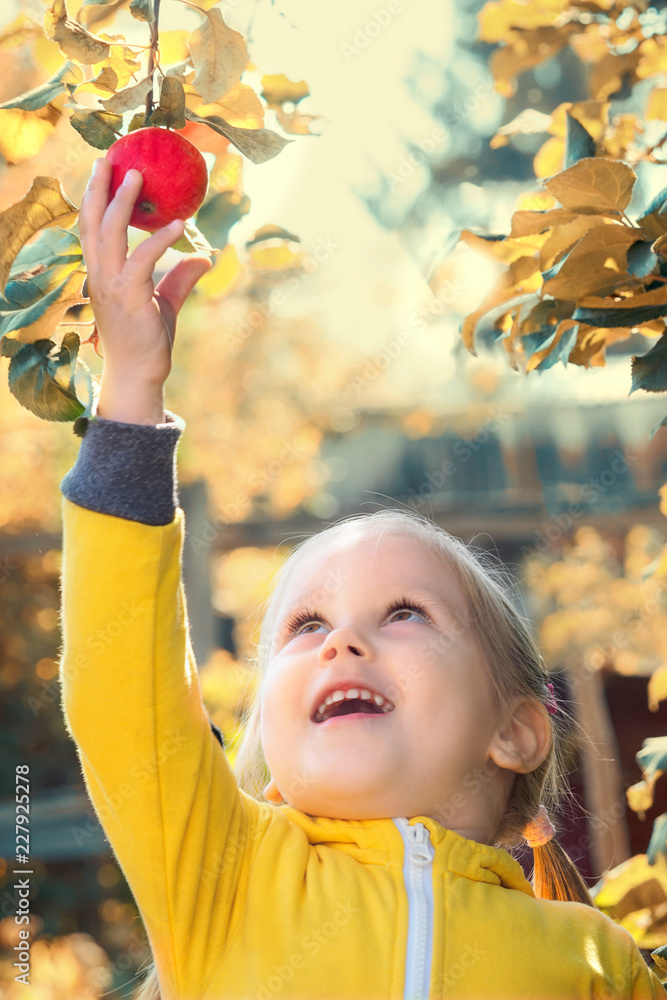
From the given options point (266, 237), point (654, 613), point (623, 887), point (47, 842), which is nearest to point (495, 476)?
point (654, 613)

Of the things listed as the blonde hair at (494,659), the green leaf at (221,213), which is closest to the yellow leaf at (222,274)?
the green leaf at (221,213)

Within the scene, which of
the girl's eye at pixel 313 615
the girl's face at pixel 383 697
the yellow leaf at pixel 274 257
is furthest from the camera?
the yellow leaf at pixel 274 257

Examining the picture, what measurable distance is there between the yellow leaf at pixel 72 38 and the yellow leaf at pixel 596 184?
0.43 metres

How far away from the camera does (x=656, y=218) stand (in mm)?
875

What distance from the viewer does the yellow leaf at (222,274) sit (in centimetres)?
119

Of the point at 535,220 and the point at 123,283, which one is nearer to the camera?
the point at 123,283

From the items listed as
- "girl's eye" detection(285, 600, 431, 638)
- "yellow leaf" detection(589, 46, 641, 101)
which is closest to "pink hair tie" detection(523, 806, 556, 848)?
"girl's eye" detection(285, 600, 431, 638)

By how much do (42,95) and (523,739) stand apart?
833 mm

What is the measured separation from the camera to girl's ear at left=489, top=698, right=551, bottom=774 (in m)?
1.00

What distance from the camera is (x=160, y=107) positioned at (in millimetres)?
707

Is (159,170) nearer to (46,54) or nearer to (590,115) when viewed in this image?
(46,54)

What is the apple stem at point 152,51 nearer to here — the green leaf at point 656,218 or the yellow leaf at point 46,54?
the yellow leaf at point 46,54

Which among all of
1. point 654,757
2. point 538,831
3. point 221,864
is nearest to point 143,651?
point 221,864

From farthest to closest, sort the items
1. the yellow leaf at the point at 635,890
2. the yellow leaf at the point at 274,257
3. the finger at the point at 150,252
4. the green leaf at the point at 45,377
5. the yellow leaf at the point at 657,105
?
the yellow leaf at the point at 635,890 → the yellow leaf at the point at 657,105 → the yellow leaf at the point at 274,257 → the green leaf at the point at 45,377 → the finger at the point at 150,252
